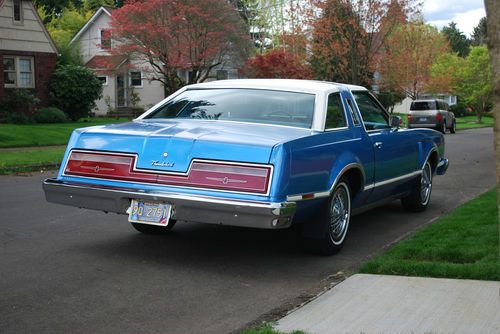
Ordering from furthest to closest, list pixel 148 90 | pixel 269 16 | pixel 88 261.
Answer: pixel 269 16, pixel 148 90, pixel 88 261

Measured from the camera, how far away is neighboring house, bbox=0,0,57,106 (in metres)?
29.3

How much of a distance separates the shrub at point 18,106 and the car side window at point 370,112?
21497 millimetres

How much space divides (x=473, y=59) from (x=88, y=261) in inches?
2140

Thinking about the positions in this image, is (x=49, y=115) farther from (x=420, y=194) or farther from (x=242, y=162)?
(x=242, y=162)

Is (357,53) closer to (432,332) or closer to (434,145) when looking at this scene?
(434,145)

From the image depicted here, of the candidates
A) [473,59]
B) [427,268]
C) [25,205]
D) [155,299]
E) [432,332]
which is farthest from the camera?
[473,59]

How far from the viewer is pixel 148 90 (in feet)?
141

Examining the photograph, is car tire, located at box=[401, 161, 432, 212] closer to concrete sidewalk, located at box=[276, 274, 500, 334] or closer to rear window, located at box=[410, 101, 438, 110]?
concrete sidewalk, located at box=[276, 274, 500, 334]

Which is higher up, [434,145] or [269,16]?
[269,16]

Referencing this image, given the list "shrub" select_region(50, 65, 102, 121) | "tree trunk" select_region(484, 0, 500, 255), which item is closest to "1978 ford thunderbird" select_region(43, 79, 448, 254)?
"tree trunk" select_region(484, 0, 500, 255)

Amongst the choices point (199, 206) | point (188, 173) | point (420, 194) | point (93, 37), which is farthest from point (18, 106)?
point (199, 206)

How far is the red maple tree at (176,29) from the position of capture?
2967cm

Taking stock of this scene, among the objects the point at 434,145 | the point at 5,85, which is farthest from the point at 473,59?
the point at 434,145

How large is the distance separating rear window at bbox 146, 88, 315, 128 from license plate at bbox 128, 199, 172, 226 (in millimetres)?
1376
